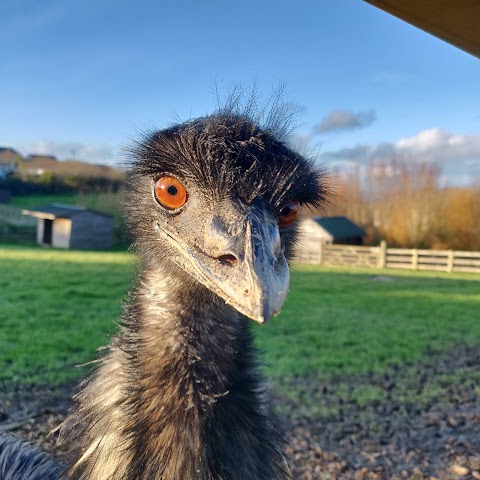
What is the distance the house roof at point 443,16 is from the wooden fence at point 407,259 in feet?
14.3

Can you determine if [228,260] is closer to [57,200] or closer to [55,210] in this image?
[57,200]

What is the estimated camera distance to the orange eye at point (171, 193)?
1176mm

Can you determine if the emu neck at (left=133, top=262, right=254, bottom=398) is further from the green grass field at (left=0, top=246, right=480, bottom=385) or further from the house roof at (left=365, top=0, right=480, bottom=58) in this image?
the green grass field at (left=0, top=246, right=480, bottom=385)

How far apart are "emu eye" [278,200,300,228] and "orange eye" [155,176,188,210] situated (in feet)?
0.66

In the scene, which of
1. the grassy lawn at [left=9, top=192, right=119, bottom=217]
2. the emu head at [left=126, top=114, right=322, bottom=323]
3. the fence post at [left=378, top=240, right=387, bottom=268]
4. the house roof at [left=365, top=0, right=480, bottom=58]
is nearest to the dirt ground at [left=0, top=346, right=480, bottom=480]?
the emu head at [left=126, top=114, right=322, bottom=323]

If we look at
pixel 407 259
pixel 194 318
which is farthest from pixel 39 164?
pixel 407 259

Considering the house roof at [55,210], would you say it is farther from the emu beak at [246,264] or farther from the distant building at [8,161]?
the emu beak at [246,264]

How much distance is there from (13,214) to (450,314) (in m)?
3.81

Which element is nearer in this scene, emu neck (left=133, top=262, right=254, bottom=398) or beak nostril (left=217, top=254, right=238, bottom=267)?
beak nostril (left=217, top=254, right=238, bottom=267)

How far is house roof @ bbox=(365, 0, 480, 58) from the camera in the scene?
129 cm

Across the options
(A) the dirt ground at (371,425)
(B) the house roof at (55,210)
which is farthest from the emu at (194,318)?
(B) the house roof at (55,210)

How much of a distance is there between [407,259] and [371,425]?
3776 millimetres

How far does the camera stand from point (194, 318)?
130cm

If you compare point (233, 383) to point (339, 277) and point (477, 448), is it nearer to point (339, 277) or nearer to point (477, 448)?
point (477, 448)
